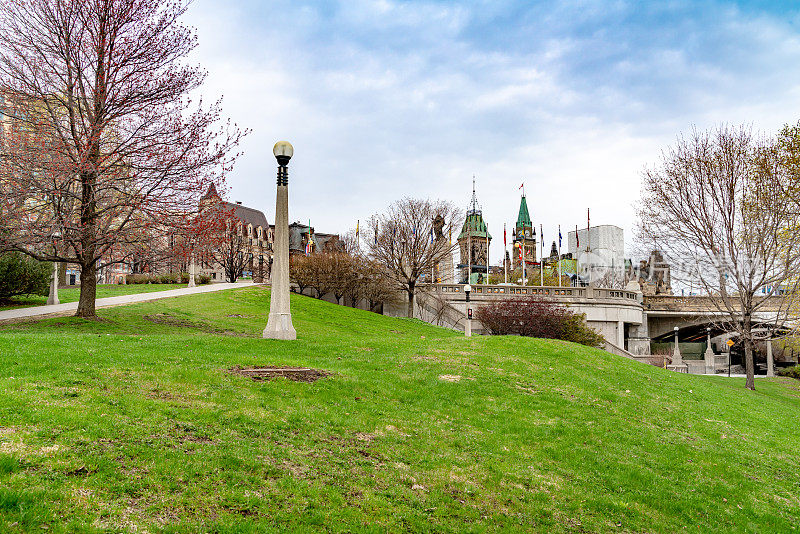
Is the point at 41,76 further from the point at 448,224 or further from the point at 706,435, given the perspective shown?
the point at 448,224

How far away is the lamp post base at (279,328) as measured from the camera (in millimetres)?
17859

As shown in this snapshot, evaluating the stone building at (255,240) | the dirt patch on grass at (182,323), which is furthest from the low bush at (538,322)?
the stone building at (255,240)

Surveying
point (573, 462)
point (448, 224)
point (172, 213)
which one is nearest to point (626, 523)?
point (573, 462)

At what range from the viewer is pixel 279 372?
40.4 feet

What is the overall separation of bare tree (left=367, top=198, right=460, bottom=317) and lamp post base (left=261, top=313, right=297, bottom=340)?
2865 cm

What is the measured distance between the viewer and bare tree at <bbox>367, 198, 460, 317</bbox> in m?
47.2

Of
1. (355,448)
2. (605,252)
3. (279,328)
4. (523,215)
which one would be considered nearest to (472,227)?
(605,252)

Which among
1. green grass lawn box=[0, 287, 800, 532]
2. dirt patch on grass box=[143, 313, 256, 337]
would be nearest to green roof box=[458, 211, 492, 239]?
dirt patch on grass box=[143, 313, 256, 337]

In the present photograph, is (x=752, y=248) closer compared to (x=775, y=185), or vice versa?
(x=775, y=185)

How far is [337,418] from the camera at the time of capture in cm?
973

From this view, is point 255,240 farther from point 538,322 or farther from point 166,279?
point 538,322

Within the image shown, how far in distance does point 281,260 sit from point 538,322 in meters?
26.2

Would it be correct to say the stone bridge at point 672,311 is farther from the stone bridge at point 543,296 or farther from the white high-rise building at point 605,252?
the white high-rise building at point 605,252

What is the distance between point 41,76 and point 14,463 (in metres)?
19.0
